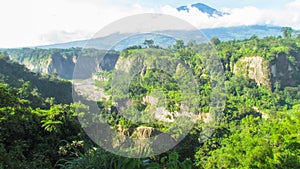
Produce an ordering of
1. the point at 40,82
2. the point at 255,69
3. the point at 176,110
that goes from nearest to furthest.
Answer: the point at 176,110 → the point at 40,82 → the point at 255,69

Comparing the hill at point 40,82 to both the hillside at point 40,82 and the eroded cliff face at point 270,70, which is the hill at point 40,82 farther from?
the eroded cliff face at point 270,70

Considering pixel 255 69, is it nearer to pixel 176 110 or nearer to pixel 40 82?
pixel 176 110

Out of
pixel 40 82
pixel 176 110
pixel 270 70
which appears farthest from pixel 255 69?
pixel 40 82

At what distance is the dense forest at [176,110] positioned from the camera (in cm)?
415

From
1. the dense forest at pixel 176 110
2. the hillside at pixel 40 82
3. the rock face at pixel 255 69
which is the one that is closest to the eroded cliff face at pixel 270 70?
the rock face at pixel 255 69

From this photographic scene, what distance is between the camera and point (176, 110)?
1656 cm

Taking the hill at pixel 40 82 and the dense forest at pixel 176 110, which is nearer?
the dense forest at pixel 176 110

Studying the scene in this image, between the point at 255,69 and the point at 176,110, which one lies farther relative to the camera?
the point at 255,69

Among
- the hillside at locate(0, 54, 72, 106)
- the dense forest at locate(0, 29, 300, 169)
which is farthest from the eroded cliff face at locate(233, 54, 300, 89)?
the hillside at locate(0, 54, 72, 106)

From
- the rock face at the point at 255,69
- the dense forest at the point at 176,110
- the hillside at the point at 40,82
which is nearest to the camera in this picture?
the dense forest at the point at 176,110

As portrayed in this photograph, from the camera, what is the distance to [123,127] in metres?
8.10

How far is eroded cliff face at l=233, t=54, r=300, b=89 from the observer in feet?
105

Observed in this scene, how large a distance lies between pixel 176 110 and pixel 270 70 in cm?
1938

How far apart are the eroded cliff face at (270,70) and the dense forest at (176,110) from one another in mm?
108
